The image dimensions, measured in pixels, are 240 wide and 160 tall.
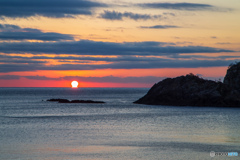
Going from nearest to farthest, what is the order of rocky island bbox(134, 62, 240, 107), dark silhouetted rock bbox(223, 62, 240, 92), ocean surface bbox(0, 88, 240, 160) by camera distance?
ocean surface bbox(0, 88, 240, 160), rocky island bbox(134, 62, 240, 107), dark silhouetted rock bbox(223, 62, 240, 92)

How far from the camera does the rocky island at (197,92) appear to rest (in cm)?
9488

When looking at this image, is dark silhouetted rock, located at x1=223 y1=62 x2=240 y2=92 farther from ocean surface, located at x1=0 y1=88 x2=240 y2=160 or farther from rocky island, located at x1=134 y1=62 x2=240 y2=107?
ocean surface, located at x1=0 y1=88 x2=240 y2=160

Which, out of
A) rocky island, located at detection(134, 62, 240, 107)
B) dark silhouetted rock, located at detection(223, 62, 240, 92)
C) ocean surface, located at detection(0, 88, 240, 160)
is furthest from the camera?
dark silhouetted rock, located at detection(223, 62, 240, 92)

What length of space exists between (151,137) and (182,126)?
1230 cm

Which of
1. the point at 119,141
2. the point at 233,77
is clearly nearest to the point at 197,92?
the point at 233,77

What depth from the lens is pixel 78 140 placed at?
41875 mm

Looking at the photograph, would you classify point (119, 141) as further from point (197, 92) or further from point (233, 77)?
point (233, 77)

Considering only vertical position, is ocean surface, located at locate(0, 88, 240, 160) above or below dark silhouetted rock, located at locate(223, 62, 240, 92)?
below

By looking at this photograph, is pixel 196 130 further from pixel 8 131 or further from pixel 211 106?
pixel 211 106

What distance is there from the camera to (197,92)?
99.3 m

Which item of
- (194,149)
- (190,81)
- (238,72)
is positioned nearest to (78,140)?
(194,149)

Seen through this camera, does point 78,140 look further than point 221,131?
No

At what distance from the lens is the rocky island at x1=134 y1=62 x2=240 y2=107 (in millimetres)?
94875

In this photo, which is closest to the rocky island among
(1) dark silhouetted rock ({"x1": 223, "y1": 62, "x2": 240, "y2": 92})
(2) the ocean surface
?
(1) dark silhouetted rock ({"x1": 223, "y1": 62, "x2": 240, "y2": 92})
